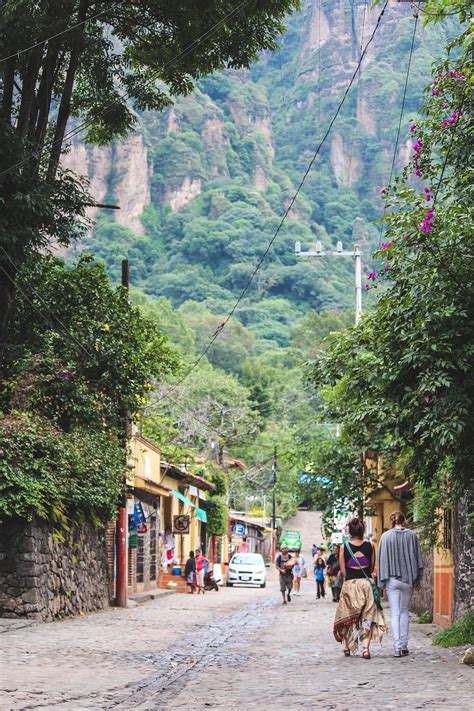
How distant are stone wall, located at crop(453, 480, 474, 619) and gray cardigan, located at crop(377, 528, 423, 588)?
1.80 meters

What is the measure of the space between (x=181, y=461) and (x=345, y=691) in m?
33.5

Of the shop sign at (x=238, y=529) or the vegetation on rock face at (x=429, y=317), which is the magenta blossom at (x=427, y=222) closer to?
the vegetation on rock face at (x=429, y=317)

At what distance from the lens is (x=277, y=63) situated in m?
199

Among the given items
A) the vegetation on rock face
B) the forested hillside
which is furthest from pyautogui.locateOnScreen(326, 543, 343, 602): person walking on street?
the forested hillside

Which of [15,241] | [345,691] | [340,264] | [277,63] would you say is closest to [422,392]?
[345,691]

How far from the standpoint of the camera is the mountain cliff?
423 ft

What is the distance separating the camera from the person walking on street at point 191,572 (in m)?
33.0

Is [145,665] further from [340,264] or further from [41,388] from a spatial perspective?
[340,264]

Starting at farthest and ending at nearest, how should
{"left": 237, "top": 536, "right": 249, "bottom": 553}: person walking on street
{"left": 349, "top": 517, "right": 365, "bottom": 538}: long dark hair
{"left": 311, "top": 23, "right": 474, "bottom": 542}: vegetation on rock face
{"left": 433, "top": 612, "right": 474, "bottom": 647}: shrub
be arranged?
{"left": 237, "top": 536, "right": 249, "bottom": 553}: person walking on street, {"left": 433, "top": 612, "right": 474, "bottom": 647}: shrub, {"left": 349, "top": 517, "right": 365, "bottom": 538}: long dark hair, {"left": 311, "top": 23, "right": 474, "bottom": 542}: vegetation on rock face

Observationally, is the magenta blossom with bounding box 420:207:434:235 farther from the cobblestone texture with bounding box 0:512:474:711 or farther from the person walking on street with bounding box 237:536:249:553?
the person walking on street with bounding box 237:536:249:553

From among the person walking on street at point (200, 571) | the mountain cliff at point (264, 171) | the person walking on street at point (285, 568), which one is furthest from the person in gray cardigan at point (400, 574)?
the mountain cliff at point (264, 171)

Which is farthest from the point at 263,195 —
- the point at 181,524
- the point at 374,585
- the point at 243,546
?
the point at 374,585

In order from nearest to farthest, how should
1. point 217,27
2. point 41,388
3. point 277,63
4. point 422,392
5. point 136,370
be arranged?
1. point 422,392
2. point 217,27
3. point 41,388
4. point 136,370
5. point 277,63

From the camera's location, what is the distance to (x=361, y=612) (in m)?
11.4
